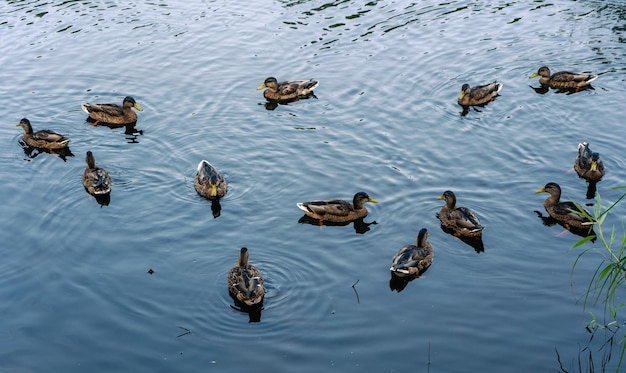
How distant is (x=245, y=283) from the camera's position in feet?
41.7

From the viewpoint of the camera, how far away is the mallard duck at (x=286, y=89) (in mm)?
20562

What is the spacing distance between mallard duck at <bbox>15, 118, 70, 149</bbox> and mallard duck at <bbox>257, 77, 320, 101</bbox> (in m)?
5.26

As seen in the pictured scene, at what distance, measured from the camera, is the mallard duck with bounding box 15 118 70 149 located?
18219mm

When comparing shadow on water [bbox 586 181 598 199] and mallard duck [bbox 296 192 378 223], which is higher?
mallard duck [bbox 296 192 378 223]

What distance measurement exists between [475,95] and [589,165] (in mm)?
4113

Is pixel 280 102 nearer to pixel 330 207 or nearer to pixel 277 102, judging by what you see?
pixel 277 102

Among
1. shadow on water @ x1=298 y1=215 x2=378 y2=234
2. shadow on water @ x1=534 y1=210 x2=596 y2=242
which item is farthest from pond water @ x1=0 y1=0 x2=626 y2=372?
shadow on water @ x1=534 y1=210 x2=596 y2=242

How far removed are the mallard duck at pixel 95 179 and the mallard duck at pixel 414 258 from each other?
6.31m

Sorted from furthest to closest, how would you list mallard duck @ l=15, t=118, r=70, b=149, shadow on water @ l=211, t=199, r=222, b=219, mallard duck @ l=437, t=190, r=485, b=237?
mallard duck @ l=15, t=118, r=70, b=149 < shadow on water @ l=211, t=199, r=222, b=219 < mallard duck @ l=437, t=190, r=485, b=237

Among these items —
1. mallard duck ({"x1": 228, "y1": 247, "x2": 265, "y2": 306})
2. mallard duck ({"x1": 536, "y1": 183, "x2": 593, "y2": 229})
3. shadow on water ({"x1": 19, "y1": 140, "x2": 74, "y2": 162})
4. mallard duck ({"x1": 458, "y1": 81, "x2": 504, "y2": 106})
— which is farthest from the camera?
mallard duck ({"x1": 458, "y1": 81, "x2": 504, "y2": 106})

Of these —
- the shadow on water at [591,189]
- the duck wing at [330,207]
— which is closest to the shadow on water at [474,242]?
the duck wing at [330,207]

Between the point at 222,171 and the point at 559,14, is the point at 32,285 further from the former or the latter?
the point at 559,14

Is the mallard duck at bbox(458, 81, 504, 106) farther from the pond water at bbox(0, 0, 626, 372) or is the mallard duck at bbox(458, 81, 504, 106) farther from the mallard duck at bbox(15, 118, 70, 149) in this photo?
the mallard duck at bbox(15, 118, 70, 149)

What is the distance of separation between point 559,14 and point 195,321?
57.7 feet
